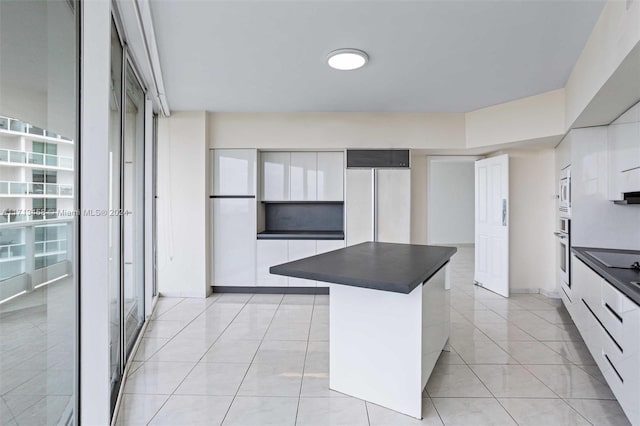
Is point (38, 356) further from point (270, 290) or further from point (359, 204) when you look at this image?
point (359, 204)

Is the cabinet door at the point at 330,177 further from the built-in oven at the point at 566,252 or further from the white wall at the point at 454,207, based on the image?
the white wall at the point at 454,207

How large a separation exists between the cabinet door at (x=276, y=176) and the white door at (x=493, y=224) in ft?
9.79

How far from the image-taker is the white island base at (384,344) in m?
1.95

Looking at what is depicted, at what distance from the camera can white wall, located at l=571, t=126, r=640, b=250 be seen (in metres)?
3.13

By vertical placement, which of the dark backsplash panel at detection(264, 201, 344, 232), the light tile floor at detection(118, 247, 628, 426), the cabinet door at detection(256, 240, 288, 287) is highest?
the dark backsplash panel at detection(264, 201, 344, 232)

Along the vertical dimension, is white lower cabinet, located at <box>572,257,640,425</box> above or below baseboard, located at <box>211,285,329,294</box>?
above

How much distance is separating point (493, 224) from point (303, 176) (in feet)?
9.44

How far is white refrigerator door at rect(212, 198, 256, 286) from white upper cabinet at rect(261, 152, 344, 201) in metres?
0.48

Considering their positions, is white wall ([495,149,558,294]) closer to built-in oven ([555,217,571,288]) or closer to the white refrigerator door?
built-in oven ([555,217,571,288])

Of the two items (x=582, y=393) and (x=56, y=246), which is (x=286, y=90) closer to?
(x=56, y=246)

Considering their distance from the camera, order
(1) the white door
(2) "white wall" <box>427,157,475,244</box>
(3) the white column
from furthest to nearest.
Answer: (2) "white wall" <box>427,157,475,244</box>
(1) the white door
(3) the white column

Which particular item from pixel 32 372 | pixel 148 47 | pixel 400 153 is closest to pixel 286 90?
pixel 148 47

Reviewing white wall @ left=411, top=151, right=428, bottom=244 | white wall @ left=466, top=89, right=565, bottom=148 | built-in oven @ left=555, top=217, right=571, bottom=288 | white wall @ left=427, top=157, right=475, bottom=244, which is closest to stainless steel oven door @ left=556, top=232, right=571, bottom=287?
built-in oven @ left=555, top=217, right=571, bottom=288

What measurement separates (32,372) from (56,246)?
481 mm
